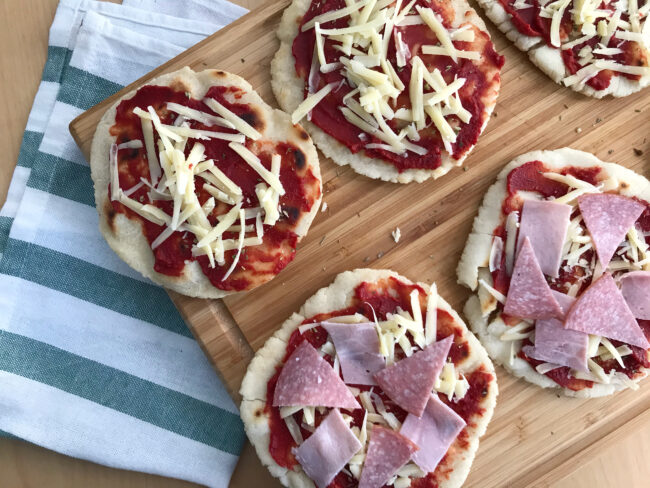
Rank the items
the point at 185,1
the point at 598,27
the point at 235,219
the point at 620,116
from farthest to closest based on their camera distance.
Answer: the point at 185,1 < the point at 620,116 < the point at 598,27 < the point at 235,219

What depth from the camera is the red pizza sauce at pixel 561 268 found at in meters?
2.75

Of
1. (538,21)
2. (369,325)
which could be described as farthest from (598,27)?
(369,325)

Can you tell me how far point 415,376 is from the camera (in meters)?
2.58

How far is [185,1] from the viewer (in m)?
3.20

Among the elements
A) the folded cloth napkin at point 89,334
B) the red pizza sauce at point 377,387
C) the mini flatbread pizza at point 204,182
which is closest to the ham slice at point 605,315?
the red pizza sauce at point 377,387

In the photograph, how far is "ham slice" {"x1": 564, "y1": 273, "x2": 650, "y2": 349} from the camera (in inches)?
105

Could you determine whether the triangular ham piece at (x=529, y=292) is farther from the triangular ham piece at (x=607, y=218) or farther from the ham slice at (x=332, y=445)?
the ham slice at (x=332, y=445)

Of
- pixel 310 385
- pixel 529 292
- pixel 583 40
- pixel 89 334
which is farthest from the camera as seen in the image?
pixel 89 334

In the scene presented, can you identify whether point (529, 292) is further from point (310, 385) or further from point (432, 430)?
point (310, 385)

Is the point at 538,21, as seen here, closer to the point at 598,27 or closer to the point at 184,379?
the point at 598,27

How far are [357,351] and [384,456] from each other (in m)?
0.46

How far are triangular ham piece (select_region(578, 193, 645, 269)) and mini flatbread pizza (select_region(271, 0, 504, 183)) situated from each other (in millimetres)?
606

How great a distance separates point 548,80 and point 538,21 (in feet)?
0.92

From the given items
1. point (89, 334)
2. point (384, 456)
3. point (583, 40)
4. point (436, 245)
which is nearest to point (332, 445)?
point (384, 456)
